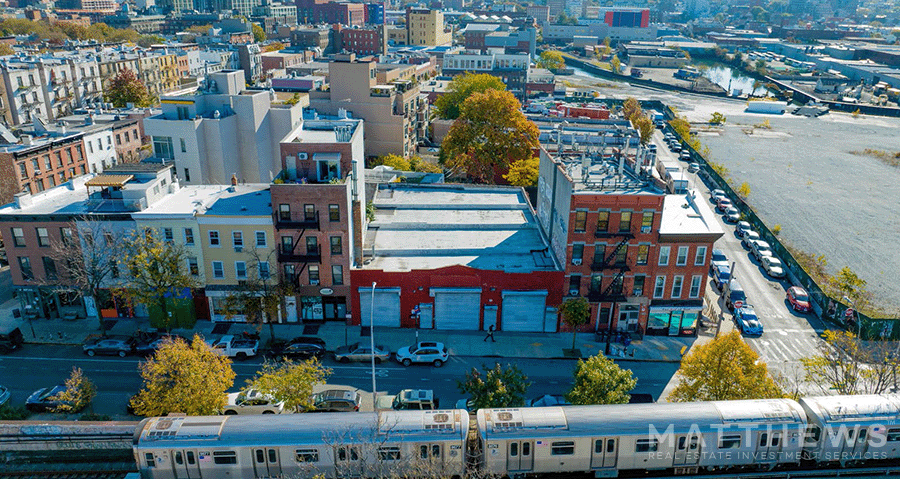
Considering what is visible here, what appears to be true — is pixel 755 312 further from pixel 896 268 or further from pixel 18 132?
pixel 18 132

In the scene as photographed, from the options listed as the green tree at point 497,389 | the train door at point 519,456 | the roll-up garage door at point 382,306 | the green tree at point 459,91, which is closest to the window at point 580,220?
the roll-up garage door at point 382,306

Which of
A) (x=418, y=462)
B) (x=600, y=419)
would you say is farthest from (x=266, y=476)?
(x=600, y=419)

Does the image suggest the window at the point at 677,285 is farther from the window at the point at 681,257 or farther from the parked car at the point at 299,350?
the parked car at the point at 299,350

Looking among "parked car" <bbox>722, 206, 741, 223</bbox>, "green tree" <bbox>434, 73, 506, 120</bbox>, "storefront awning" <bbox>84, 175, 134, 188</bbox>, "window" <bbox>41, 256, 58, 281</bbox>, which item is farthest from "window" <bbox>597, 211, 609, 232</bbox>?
"green tree" <bbox>434, 73, 506, 120</bbox>

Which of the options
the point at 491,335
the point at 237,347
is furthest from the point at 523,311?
the point at 237,347

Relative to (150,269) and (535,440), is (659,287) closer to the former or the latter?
(535,440)
